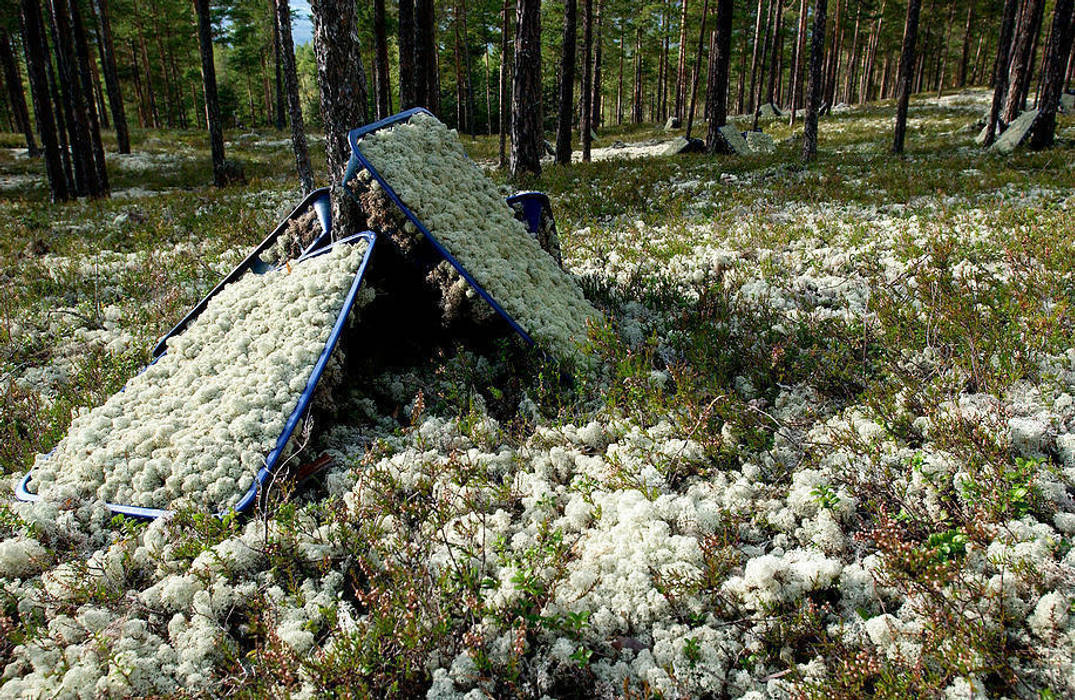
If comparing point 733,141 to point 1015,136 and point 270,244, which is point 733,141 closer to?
point 1015,136

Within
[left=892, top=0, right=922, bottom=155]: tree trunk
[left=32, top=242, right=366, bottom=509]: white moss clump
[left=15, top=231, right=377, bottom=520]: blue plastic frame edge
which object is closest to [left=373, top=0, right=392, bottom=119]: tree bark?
[left=892, top=0, right=922, bottom=155]: tree trunk

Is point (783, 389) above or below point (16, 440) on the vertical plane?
above

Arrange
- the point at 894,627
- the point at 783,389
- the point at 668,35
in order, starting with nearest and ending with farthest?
the point at 894,627
the point at 783,389
the point at 668,35

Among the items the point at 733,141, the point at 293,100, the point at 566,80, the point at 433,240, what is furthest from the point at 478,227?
the point at 733,141

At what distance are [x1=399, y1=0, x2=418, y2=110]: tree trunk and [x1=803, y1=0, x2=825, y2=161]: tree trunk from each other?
952cm

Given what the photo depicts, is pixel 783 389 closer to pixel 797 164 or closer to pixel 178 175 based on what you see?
pixel 797 164

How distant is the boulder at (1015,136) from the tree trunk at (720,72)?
728 centimetres

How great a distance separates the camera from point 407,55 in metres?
15.0

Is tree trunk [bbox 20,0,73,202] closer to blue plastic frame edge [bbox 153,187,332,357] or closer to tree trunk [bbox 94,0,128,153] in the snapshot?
tree trunk [bbox 94,0,128,153]

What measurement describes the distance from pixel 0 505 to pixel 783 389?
5006 millimetres

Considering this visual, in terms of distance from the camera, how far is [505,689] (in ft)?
7.59

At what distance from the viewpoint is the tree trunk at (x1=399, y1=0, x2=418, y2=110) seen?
1484 centimetres

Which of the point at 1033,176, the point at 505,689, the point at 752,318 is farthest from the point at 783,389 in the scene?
the point at 1033,176

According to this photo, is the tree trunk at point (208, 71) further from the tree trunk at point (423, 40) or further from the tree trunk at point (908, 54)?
the tree trunk at point (908, 54)
